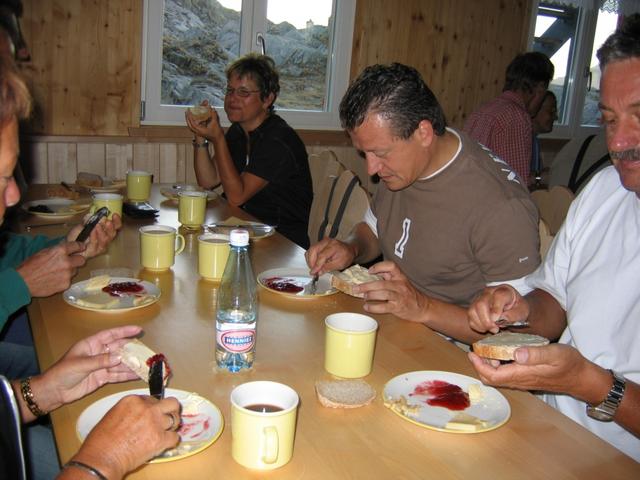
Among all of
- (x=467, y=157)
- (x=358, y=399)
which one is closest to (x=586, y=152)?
(x=467, y=157)

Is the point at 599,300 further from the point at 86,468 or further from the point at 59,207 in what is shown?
the point at 59,207

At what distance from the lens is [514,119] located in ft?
11.3

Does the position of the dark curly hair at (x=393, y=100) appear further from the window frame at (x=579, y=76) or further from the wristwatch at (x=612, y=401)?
the window frame at (x=579, y=76)

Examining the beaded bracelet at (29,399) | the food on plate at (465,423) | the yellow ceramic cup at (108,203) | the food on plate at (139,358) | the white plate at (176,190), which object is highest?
the yellow ceramic cup at (108,203)

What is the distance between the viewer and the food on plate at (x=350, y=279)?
1517 millimetres

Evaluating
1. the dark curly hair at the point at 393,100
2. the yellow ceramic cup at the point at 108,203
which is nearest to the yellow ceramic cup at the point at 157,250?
the yellow ceramic cup at the point at 108,203

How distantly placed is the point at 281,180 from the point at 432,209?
48.7 inches

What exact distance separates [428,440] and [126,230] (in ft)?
4.94

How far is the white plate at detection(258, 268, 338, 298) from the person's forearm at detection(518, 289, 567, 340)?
1.63ft

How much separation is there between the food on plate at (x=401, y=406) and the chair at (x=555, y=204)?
1546mm

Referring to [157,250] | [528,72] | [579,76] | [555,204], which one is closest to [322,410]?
[157,250]

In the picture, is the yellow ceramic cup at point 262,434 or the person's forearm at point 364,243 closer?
the yellow ceramic cup at point 262,434

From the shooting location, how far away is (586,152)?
3.93 meters

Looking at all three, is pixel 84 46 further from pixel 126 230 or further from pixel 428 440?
pixel 428 440
